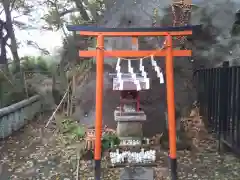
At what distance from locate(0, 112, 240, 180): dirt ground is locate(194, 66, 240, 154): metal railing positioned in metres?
0.51

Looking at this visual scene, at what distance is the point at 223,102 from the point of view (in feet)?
21.4

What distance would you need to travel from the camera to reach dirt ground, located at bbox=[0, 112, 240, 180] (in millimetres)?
5844

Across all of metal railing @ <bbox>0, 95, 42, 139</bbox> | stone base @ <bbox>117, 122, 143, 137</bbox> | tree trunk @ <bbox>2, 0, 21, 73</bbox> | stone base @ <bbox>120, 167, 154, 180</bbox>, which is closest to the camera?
stone base @ <bbox>120, 167, 154, 180</bbox>

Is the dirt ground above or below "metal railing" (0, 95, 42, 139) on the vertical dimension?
below

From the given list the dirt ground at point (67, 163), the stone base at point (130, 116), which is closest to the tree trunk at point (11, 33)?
the dirt ground at point (67, 163)

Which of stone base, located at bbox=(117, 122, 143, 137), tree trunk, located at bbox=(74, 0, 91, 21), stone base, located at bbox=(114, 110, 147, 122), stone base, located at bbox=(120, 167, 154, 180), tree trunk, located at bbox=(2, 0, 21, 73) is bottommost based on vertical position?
stone base, located at bbox=(120, 167, 154, 180)

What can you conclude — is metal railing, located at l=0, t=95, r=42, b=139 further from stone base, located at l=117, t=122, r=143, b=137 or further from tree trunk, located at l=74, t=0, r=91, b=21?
tree trunk, located at l=74, t=0, r=91, b=21

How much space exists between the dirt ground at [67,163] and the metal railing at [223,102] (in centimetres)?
51

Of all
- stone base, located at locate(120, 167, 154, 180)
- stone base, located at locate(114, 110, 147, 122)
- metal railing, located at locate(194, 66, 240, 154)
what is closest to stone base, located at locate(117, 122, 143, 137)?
stone base, located at locate(114, 110, 147, 122)

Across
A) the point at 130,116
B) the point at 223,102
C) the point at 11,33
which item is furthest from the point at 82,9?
the point at 223,102

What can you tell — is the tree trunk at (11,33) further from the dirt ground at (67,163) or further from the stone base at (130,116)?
the stone base at (130,116)

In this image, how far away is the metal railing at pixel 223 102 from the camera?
227 inches

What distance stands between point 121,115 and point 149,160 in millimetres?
1402

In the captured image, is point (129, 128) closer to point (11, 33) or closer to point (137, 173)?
point (137, 173)
